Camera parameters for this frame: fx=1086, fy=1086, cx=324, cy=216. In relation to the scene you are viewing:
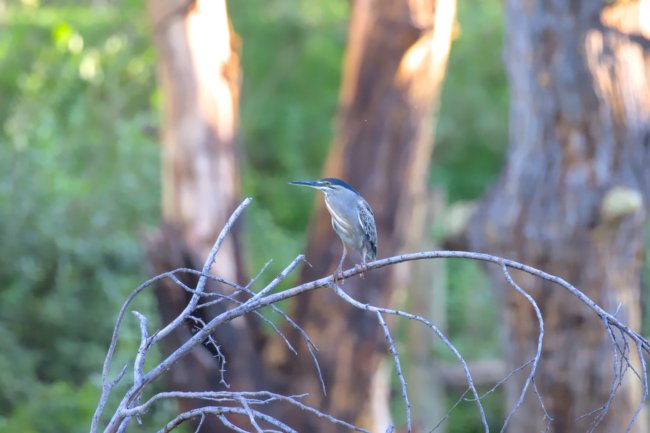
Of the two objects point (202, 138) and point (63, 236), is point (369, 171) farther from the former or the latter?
point (63, 236)

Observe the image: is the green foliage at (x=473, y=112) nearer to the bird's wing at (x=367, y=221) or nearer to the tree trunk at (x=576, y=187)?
the tree trunk at (x=576, y=187)

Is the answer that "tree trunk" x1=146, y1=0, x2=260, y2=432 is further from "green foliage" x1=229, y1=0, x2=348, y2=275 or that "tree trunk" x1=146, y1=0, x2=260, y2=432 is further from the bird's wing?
"green foliage" x1=229, y1=0, x2=348, y2=275

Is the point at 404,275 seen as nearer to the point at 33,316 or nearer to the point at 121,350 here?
the point at 121,350

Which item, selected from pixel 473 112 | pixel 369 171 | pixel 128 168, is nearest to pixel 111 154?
pixel 128 168

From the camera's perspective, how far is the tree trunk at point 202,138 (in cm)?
596

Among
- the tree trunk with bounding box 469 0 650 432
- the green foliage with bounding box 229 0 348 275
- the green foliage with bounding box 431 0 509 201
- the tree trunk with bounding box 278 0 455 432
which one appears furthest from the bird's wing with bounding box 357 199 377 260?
the green foliage with bounding box 431 0 509 201

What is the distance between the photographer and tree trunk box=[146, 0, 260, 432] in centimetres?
596

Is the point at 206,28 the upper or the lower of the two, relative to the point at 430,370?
upper

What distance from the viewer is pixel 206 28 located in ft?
19.7

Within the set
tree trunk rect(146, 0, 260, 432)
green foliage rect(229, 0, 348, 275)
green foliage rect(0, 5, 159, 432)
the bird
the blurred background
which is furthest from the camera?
green foliage rect(229, 0, 348, 275)

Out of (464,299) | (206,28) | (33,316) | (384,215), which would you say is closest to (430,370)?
(464,299)

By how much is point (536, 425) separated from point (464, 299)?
3.76 metres

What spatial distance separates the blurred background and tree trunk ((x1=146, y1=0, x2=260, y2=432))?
282 mm

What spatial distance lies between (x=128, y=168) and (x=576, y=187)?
4100 mm
